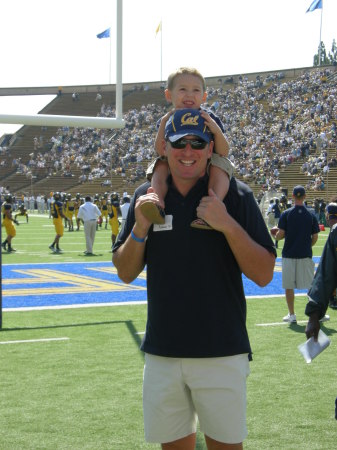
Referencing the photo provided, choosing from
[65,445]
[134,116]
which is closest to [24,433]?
[65,445]

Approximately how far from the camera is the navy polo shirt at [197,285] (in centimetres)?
288

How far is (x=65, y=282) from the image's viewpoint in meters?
13.5

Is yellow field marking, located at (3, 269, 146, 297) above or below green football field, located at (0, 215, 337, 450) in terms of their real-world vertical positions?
below

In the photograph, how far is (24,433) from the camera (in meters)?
4.92

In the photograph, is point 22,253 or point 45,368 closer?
point 45,368

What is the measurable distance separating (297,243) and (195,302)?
664 centimetres

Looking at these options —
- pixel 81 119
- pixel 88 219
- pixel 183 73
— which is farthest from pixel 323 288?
pixel 88 219

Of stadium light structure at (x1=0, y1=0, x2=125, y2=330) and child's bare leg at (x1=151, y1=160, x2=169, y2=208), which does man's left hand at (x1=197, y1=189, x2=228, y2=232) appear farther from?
stadium light structure at (x1=0, y1=0, x2=125, y2=330)

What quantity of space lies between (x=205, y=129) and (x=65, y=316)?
7.01 meters

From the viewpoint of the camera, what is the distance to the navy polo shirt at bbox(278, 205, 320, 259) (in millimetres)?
9312

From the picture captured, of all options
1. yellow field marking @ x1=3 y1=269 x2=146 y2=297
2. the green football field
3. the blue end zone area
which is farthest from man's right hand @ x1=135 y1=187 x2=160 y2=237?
yellow field marking @ x1=3 y1=269 x2=146 y2=297

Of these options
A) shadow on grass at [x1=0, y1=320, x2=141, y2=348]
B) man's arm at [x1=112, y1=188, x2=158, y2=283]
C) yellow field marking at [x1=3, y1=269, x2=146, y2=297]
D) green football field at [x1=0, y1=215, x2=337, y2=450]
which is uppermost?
man's arm at [x1=112, y1=188, x2=158, y2=283]

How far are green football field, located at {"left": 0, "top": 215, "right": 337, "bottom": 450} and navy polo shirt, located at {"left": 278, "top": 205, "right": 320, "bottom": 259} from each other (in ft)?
2.86

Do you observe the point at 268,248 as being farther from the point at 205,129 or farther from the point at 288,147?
the point at 288,147
